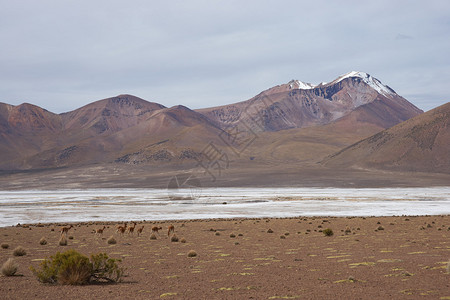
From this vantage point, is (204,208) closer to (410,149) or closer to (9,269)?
(9,269)

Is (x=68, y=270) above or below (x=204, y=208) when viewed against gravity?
above

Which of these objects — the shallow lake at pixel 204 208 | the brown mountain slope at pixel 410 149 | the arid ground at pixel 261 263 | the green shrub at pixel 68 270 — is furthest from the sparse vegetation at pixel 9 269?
the brown mountain slope at pixel 410 149

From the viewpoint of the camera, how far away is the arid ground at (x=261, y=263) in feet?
39.4

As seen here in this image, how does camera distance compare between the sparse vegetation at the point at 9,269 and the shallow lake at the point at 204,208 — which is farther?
the shallow lake at the point at 204,208

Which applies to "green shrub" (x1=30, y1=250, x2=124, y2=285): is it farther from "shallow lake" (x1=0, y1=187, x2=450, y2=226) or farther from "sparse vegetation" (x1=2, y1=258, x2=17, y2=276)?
"shallow lake" (x1=0, y1=187, x2=450, y2=226)

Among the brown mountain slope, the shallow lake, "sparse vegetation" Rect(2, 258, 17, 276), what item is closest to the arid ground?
"sparse vegetation" Rect(2, 258, 17, 276)

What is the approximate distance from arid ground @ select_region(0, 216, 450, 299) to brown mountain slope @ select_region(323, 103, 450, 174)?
127 m

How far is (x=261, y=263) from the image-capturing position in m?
17.5

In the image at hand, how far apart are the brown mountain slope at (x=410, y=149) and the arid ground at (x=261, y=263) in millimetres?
126970

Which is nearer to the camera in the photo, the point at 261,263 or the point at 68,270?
the point at 68,270

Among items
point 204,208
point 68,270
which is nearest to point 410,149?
point 204,208

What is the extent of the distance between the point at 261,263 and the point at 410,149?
15161cm

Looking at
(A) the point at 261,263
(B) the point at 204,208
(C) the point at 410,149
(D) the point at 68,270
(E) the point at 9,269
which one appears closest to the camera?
(D) the point at 68,270

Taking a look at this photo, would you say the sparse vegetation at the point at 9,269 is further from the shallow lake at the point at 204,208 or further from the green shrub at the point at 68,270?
the shallow lake at the point at 204,208
